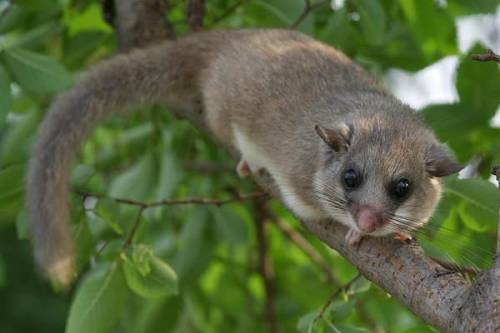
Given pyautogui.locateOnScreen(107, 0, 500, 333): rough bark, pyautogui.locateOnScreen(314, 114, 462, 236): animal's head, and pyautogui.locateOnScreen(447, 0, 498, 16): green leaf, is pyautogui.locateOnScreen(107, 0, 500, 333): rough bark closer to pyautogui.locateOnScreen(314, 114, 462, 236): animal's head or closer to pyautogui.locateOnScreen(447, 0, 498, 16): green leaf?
pyautogui.locateOnScreen(314, 114, 462, 236): animal's head

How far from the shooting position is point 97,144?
507 cm

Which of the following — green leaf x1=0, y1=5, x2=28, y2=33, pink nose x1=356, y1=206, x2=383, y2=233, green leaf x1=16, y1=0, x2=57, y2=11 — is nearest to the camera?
pink nose x1=356, y1=206, x2=383, y2=233

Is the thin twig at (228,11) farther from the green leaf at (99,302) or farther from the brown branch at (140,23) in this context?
the green leaf at (99,302)

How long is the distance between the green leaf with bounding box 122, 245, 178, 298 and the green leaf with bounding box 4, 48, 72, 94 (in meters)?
0.77

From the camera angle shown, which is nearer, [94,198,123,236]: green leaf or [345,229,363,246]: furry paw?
[345,229,363,246]: furry paw

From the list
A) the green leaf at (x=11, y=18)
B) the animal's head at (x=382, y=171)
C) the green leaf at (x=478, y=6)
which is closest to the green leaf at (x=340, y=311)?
the animal's head at (x=382, y=171)

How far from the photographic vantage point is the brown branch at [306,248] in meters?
4.43

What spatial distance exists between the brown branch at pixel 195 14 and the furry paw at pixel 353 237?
1583mm

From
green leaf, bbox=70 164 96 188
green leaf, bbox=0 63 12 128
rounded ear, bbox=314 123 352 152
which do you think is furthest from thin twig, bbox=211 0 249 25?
green leaf, bbox=0 63 12 128

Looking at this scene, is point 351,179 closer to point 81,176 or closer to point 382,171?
point 382,171

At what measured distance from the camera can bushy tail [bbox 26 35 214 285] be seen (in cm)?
313

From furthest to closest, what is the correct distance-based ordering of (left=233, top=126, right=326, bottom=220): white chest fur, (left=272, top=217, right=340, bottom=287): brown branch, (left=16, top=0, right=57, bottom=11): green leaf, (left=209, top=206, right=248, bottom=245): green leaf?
(left=272, top=217, right=340, bottom=287): brown branch → (left=209, top=206, right=248, bottom=245): green leaf → (left=16, top=0, right=57, bottom=11): green leaf → (left=233, top=126, right=326, bottom=220): white chest fur

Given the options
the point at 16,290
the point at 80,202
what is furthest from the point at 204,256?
the point at 16,290

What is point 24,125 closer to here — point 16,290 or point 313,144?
point 313,144
